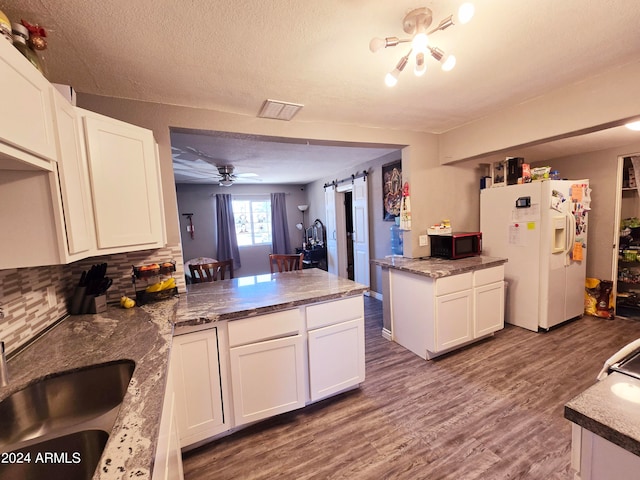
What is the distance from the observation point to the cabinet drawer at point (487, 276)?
2.57m

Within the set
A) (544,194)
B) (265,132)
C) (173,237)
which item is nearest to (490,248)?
(544,194)

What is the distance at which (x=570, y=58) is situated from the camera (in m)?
1.55

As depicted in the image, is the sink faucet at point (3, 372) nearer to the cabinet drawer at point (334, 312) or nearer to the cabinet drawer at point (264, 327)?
the cabinet drawer at point (264, 327)

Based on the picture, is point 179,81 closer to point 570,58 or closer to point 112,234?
point 112,234

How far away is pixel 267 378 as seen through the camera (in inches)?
66.6

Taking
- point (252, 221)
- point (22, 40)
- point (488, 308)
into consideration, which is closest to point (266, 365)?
point (22, 40)

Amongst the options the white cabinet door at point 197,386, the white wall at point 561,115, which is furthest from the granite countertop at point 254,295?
the white wall at point 561,115

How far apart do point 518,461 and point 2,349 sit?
246 cm

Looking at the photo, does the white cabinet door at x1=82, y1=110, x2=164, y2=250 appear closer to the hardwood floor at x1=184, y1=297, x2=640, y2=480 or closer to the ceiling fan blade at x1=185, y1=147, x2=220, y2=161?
the hardwood floor at x1=184, y1=297, x2=640, y2=480

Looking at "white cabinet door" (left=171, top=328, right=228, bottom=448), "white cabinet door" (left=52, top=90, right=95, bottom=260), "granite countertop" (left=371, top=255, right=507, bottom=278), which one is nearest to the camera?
"white cabinet door" (left=52, top=90, right=95, bottom=260)

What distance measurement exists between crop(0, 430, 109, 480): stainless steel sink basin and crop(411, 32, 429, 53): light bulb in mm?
1924

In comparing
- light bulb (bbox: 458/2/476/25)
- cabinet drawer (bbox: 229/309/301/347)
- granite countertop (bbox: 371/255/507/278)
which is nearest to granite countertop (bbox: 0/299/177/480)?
cabinet drawer (bbox: 229/309/301/347)

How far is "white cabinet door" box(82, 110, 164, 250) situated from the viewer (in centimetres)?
136

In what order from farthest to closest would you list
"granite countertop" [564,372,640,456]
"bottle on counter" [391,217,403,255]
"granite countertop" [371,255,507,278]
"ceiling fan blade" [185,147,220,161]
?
"bottle on counter" [391,217,403,255] → "ceiling fan blade" [185,147,220,161] → "granite countertop" [371,255,507,278] → "granite countertop" [564,372,640,456]
